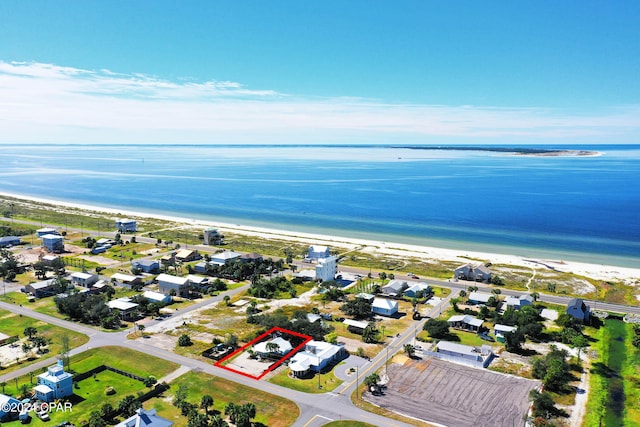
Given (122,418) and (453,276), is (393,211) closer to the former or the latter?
(453,276)

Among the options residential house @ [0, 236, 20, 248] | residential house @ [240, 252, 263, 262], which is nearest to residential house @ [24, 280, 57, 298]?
residential house @ [240, 252, 263, 262]

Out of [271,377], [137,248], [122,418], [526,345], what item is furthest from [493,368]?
[137,248]

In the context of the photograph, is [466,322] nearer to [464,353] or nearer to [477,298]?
[464,353]

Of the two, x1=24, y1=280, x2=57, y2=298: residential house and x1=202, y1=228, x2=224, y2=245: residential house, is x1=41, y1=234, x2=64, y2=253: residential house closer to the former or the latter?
x1=24, y1=280, x2=57, y2=298: residential house

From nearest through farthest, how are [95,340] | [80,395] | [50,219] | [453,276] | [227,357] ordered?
[80,395] → [227,357] → [95,340] → [453,276] → [50,219]

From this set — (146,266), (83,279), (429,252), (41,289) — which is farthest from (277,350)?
(429,252)

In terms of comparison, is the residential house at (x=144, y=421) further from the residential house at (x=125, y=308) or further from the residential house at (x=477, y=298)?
the residential house at (x=477, y=298)

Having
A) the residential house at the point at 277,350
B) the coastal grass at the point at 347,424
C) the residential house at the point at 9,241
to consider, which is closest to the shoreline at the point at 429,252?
the residential house at the point at 9,241
